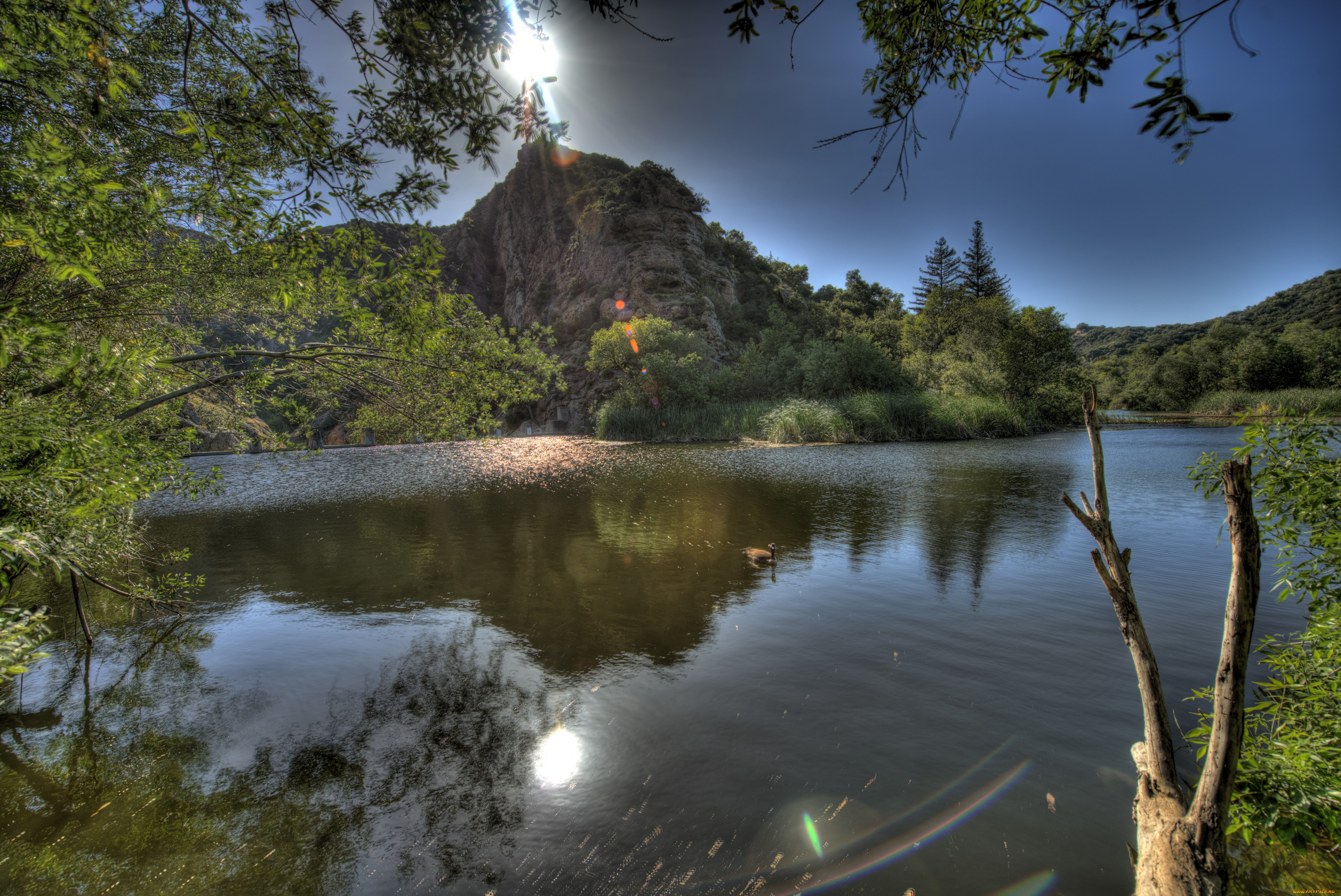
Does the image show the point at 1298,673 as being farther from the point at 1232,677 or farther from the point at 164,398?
the point at 164,398

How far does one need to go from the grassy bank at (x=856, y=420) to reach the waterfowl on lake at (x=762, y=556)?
24375 mm

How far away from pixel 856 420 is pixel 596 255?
134 feet

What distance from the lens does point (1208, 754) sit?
6.89ft

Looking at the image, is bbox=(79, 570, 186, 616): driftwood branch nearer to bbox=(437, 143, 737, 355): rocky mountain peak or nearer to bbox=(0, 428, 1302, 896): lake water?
bbox=(0, 428, 1302, 896): lake water

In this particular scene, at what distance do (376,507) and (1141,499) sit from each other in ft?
71.4

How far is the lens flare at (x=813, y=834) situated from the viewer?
327 cm

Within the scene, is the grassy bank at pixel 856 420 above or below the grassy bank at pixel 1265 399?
below

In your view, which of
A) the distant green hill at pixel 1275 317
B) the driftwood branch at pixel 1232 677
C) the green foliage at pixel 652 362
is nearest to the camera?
the driftwood branch at pixel 1232 677

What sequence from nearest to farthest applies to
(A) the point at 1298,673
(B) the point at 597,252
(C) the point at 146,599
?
(A) the point at 1298,673 → (C) the point at 146,599 → (B) the point at 597,252

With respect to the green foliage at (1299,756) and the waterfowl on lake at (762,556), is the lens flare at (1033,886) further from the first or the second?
the waterfowl on lake at (762,556)

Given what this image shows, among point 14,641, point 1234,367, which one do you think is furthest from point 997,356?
point 14,641

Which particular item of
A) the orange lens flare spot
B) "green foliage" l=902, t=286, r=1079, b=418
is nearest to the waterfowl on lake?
"green foliage" l=902, t=286, r=1079, b=418

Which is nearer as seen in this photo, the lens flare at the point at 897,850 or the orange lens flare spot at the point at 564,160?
the lens flare at the point at 897,850

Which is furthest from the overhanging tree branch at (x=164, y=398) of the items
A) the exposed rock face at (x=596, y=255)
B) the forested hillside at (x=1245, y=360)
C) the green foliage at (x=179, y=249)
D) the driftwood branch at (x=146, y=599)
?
the forested hillside at (x=1245, y=360)
